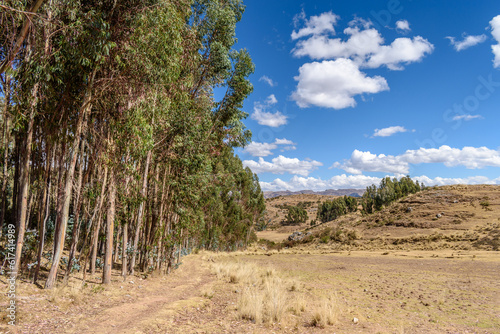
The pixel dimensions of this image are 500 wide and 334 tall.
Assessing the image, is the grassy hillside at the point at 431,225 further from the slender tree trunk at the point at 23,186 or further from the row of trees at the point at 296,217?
the row of trees at the point at 296,217

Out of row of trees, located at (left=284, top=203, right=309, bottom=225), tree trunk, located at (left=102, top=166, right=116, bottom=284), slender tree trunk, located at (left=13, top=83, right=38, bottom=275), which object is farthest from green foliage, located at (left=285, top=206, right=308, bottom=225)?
slender tree trunk, located at (left=13, top=83, right=38, bottom=275)

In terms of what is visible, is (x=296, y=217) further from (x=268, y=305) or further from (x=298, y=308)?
(x=268, y=305)

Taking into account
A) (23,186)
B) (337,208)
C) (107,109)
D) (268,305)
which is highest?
(107,109)

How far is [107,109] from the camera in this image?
9180 mm

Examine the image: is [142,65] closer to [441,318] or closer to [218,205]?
[441,318]

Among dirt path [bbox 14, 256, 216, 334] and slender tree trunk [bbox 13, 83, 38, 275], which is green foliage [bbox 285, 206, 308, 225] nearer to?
dirt path [bbox 14, 256, 216, 334]

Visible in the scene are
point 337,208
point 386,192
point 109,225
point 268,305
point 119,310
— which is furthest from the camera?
point 337,208

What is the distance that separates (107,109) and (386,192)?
69.5 m

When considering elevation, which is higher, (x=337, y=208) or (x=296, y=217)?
(x=337, y=208)

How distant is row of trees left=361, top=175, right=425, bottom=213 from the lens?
221 feet

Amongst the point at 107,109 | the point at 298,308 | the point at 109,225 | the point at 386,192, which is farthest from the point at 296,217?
the point at 107,109

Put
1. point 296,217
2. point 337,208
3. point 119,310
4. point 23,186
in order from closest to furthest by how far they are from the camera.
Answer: point 119,310 → point 23,186 → point 337,208 → point 296,217

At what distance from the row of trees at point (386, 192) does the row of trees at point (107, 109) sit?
205 feet

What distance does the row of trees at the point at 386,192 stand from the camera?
221ft
